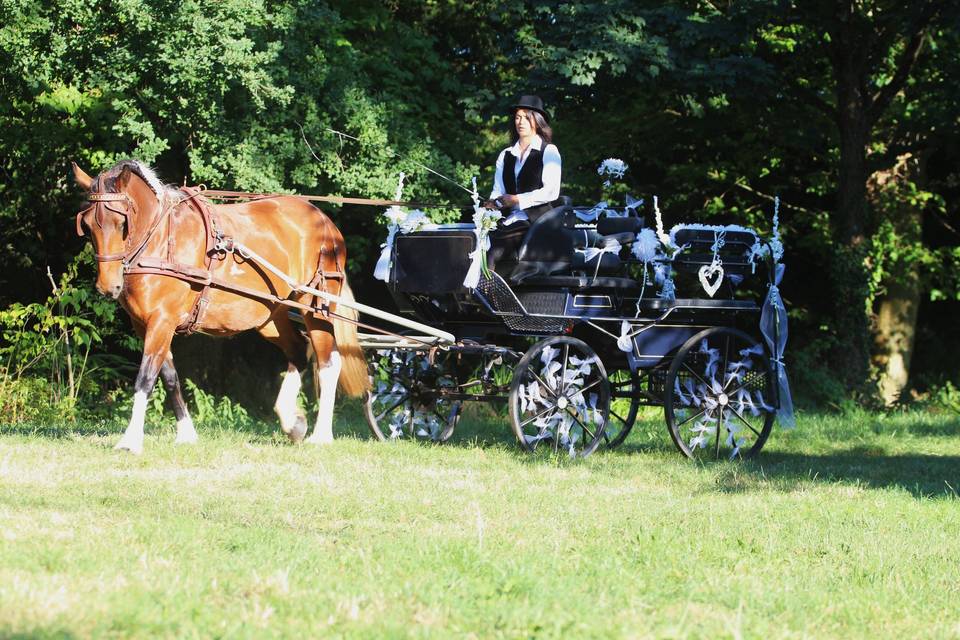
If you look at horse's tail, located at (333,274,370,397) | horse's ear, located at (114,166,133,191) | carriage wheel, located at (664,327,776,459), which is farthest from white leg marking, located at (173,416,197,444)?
carriage wheel, located at (664,327,776,459)

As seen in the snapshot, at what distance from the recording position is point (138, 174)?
27.6 ft

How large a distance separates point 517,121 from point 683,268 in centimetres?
176

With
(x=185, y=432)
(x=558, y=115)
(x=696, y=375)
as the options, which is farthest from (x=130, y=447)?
(x=558, y=115)

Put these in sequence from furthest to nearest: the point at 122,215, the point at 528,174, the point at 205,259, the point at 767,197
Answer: the point at 767,197 → the point at 528,174 → the point at 205,259 → the point at 122,215

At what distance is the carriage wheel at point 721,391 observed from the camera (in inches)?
379

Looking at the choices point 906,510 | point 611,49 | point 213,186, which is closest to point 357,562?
point 906,510

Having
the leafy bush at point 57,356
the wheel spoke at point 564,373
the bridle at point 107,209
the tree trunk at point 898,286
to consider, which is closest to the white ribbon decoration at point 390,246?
the wheel spoke at point 564,373

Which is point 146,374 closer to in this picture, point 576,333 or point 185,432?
point 185,432

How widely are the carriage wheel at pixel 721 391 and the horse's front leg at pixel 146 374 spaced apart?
3803 millimetres

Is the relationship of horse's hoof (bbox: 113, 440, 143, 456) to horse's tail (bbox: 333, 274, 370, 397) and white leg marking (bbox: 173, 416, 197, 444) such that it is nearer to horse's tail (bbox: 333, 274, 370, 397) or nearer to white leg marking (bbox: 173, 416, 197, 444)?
white leg marking (bbox: 173, 416, 197, 444)

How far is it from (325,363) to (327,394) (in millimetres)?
245

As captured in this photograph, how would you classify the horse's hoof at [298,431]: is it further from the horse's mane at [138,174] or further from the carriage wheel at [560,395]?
the horse's mane at [138,174]

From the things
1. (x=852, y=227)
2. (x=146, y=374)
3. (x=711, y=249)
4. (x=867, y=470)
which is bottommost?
(x=867, y=470)

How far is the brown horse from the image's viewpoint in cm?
828
